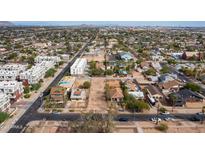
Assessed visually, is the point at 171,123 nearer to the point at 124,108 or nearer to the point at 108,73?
the point at 124,108

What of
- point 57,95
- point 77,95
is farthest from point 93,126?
point 57,95

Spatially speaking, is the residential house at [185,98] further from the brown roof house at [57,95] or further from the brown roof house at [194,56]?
the brown roof house at [194,56]

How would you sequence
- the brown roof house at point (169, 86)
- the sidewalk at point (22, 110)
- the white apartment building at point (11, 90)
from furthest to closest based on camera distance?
the brown roof house at point (169, 86) → the white apartment building at point (11, 90) → the sidewalk at point (22, 110)

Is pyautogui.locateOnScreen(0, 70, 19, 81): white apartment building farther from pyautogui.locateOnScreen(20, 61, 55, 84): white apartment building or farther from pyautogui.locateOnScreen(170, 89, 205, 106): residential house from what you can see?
pyautogui.locateOnScreen(170, 89, 205, 106): residential house

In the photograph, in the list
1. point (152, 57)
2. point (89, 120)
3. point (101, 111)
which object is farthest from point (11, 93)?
point (152, 57)

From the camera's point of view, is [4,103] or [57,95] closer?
[4,103]

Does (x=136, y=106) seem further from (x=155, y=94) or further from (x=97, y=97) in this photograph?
(x=97, y=97)

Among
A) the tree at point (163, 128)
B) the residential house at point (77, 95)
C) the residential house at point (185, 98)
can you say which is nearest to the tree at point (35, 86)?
the residential house at point (77, 95)

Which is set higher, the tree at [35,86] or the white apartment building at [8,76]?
the white apartment building at [8,76]

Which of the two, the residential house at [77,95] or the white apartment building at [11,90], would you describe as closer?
the white apartment building at [11,90]
